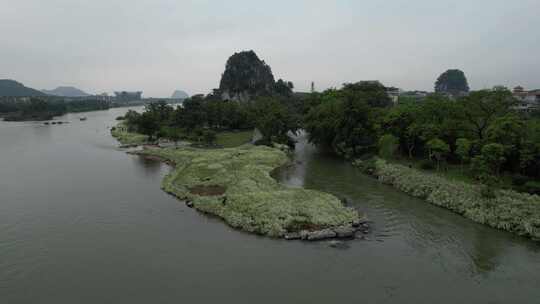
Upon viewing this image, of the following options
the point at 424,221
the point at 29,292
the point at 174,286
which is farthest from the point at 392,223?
the point at 29,292

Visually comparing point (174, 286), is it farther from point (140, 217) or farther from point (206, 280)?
point (140, 217)

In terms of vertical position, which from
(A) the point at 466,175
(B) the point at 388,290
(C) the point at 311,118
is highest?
(C) the point at 311,118

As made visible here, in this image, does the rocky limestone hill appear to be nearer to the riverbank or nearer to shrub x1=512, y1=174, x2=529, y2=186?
the riverbank

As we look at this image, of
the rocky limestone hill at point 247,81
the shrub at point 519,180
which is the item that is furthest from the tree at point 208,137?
the rocky limestone hill at point 247,81

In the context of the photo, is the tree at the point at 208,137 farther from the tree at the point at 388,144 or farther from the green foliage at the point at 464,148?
the green foliage at the point at 464,148

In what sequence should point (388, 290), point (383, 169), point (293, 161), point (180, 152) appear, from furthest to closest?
point (180, 152)
point (293, 161)
point (383, 169)
point (388, 290)

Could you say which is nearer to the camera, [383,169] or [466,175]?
[466,175]

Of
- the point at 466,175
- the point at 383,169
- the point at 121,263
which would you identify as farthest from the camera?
the point at 383,169
